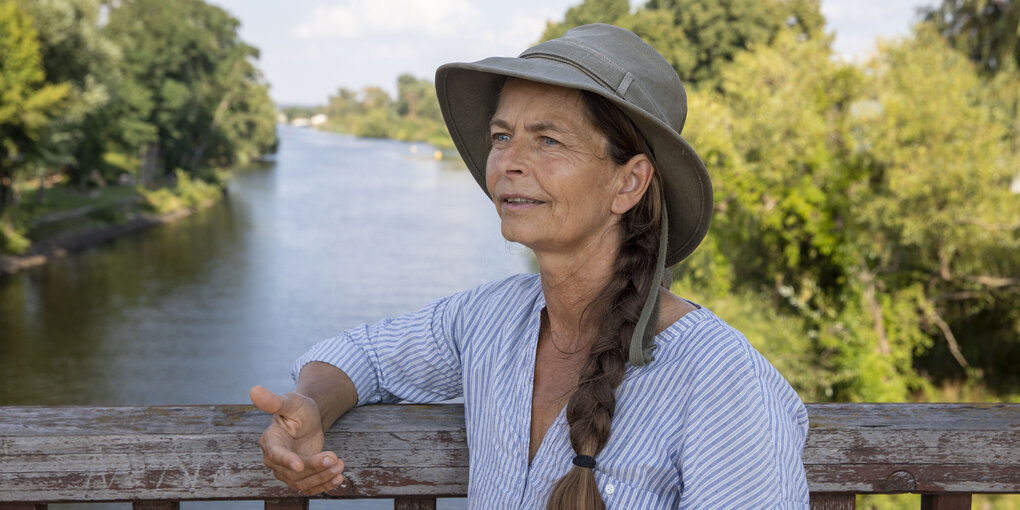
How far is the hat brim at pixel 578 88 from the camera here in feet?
4.31

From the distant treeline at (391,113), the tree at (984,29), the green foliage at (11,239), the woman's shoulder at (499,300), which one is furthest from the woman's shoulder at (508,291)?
the distant treeline at (391,113)

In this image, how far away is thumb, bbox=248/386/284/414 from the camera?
1268mm

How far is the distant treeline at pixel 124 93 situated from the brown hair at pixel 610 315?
2069cm

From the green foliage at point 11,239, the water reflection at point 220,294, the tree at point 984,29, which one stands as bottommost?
the water reflection at point 220,294

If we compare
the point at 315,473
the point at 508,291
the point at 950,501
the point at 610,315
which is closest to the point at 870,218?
the point at 950,501

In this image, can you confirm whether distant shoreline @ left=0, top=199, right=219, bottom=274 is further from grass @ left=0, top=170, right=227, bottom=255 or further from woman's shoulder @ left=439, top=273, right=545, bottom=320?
woman's shoulder @ left=439, top=273, right=545, bottom=320

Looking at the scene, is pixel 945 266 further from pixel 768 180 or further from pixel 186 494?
pixel 186 494

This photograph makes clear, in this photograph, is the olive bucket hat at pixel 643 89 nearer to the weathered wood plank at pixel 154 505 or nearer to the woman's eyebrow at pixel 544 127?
the woman's eyebrow at pixel 544 127

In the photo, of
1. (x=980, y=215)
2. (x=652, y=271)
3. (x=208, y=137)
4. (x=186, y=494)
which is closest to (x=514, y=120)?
(x=652, y=271)

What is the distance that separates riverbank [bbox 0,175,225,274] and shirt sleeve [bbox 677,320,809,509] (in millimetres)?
22527

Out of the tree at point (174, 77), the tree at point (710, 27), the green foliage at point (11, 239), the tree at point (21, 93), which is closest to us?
the tree at point (21, 93)

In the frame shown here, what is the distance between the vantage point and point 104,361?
52.4 ft

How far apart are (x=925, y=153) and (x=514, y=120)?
31.0ft

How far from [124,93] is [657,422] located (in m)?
32.1
